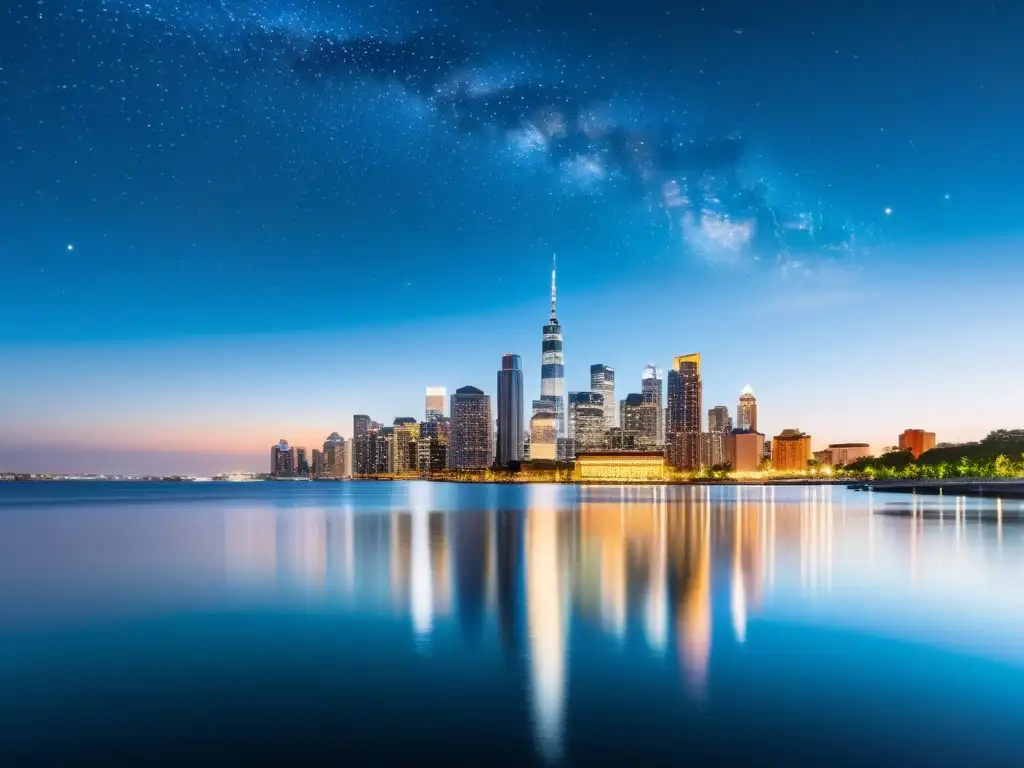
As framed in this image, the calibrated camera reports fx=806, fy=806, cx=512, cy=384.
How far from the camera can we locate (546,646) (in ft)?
59.2

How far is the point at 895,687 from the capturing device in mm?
14953

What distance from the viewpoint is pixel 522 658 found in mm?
17078

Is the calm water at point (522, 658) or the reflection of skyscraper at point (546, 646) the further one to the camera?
the reflection of skyscraper at point (546, 646)

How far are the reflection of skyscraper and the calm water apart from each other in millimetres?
76

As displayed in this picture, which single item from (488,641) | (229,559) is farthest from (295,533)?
(488,641)

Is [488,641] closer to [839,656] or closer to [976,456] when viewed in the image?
[839,656]

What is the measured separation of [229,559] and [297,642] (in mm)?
20302

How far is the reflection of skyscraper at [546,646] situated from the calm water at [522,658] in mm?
76

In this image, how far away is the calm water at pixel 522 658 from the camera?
39.5 feet

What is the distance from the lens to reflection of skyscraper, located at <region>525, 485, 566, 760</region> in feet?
41.4

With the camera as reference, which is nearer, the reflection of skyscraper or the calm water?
the calm water

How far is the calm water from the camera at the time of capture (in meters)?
12.0

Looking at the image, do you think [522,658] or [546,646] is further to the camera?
[546,646]

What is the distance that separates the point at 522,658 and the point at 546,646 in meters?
1.12
